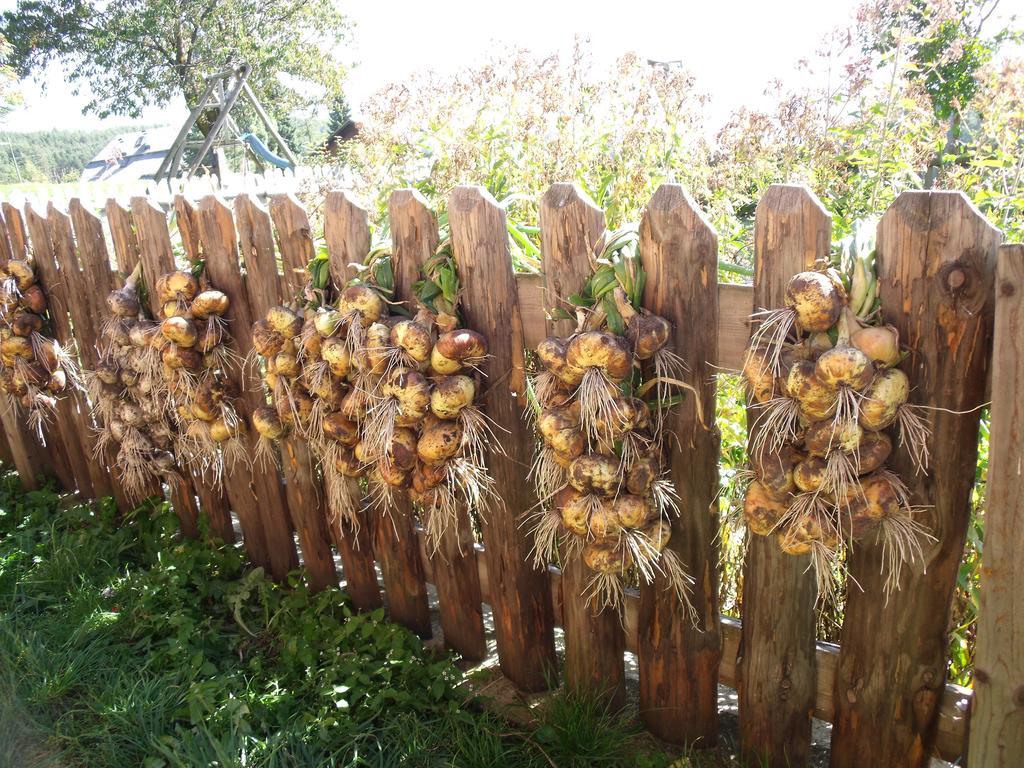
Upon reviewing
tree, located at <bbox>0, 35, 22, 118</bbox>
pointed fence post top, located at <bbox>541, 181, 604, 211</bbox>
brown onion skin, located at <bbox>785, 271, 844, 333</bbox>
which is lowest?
brown onion skin, located at <bbox>785, 271, 844, 333</bbox>

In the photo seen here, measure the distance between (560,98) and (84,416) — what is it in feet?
9.60

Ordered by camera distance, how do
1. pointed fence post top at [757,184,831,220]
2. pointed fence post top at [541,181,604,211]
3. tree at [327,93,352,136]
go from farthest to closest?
tree at [327,93,352,136] → pointed fence post top at [541,181,604,211] → pointed fence post top at [757,184,831,220]

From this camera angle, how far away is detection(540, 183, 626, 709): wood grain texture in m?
1.87

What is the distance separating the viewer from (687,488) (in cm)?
193

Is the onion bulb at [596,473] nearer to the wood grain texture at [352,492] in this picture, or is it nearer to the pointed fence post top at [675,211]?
the pointed fence post top at [675,211]

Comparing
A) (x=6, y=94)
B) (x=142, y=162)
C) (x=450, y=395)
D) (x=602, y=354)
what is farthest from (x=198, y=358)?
(x=142, y=162)

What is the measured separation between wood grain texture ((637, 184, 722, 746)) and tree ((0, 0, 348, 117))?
2582cm

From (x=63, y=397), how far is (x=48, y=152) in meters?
32.4

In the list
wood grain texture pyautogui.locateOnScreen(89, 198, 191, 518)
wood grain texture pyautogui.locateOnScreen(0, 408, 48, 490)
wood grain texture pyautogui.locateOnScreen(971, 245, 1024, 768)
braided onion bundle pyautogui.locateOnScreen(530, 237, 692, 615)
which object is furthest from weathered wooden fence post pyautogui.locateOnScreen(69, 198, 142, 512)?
wood grain texture pyautogui.locateOnScreen(971, 245, 1024, 768)

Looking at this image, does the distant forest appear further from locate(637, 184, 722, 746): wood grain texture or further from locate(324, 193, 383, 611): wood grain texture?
locate(637, 184, 722, 746): wood grain texture

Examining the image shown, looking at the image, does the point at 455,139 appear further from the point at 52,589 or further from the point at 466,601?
the point at 52,589

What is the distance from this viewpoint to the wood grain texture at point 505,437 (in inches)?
81.1

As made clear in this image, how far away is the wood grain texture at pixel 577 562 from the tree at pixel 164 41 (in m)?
25.6

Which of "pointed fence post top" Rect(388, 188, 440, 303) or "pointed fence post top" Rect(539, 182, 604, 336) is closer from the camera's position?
"pointed fence post top" Rect(539, 182, 604, 336)
